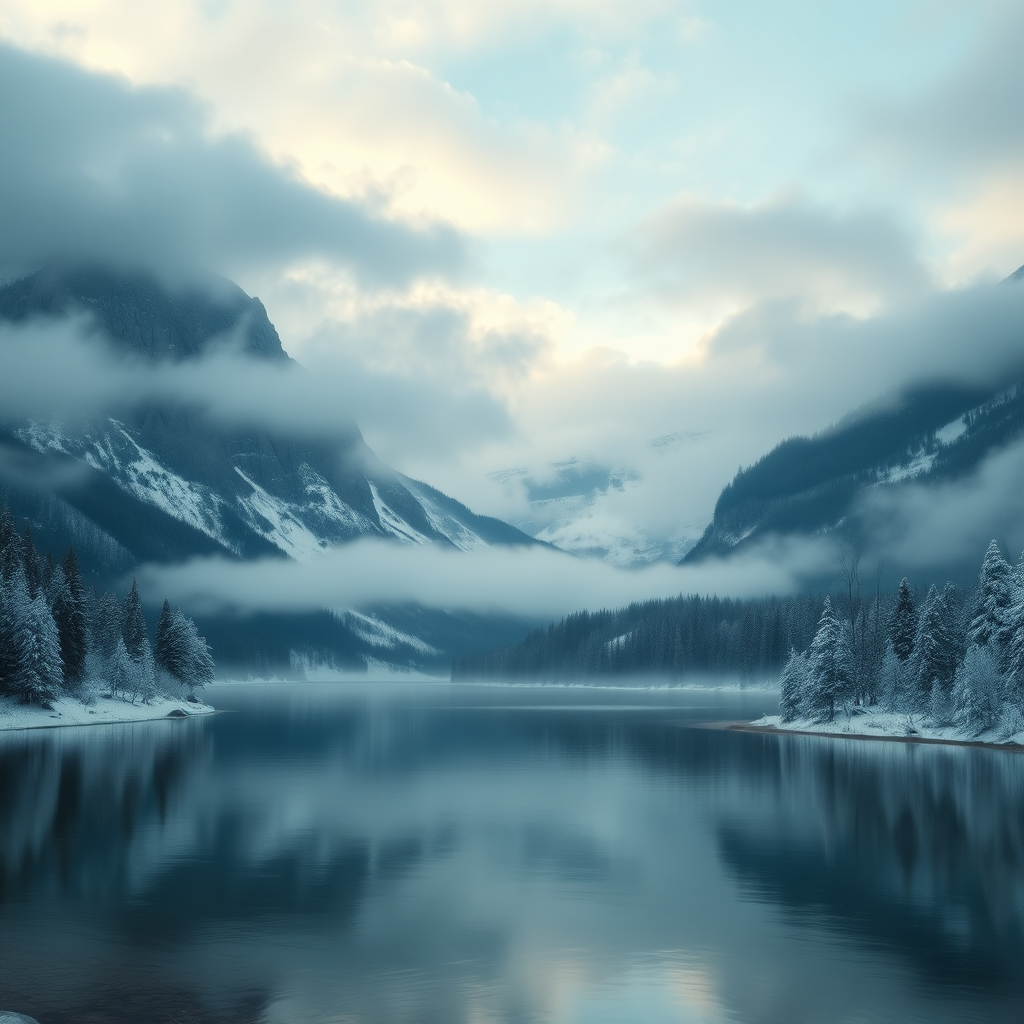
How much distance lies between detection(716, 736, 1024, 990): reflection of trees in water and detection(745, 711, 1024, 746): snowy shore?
64.6 feet

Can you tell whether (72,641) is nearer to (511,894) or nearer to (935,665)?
(935,665)

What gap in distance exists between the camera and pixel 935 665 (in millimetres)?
112750

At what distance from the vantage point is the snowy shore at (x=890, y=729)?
97.2 metres

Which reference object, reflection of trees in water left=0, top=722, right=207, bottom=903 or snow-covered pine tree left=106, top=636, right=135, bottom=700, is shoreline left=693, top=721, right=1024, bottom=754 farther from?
snow-covered pine tree left=106, top=636, right=135, bottom=700

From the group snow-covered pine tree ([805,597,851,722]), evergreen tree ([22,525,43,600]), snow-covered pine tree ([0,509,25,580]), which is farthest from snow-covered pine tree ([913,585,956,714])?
snow-covered pine tree ([0,509,25,580])

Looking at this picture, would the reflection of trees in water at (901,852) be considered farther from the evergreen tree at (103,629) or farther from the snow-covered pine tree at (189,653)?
the snow-covered pine tree at (189,653)

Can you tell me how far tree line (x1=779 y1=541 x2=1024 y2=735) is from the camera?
3794 inches

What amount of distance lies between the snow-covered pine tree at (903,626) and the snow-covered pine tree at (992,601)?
15.7 m

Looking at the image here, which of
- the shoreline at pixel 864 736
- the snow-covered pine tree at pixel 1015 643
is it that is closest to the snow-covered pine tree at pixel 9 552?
the shoreline at pixel 864 736

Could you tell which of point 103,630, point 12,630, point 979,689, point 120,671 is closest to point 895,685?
point 979,689

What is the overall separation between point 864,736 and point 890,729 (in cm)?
278

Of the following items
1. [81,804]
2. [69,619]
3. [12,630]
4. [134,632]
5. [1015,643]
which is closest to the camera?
[81,804]

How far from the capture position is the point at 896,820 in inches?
2078

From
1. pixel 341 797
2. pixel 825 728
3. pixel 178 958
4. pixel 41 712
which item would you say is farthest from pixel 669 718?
pixel 178 958
